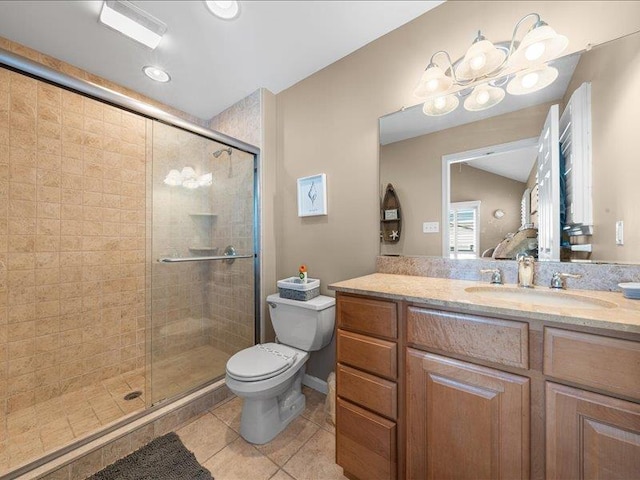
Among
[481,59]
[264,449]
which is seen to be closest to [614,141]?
[481,59]

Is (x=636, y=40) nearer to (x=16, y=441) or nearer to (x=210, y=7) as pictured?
(x=210, y=7)

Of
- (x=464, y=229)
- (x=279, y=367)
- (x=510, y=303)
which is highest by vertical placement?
(x=464, y=229)

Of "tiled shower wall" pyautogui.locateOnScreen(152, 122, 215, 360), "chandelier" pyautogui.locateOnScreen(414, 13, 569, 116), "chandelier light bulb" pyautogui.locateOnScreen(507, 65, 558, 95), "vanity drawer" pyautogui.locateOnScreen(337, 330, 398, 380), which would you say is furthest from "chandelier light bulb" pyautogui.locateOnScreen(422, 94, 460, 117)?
"tiled shower wall" pyautogui.locateOnScreen(152, 122, 215, 360)

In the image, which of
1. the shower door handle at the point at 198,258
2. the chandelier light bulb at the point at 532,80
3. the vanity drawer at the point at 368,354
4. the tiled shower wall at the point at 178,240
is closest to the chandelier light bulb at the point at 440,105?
the chandelier light bulb at the point at 532,80

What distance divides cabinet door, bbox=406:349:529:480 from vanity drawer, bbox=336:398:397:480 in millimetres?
80

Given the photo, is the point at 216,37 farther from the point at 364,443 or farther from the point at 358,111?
the point at 364,443

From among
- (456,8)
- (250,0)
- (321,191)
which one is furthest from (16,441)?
(456,8)

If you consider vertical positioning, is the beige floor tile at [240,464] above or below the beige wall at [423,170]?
below

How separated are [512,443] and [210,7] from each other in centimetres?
231

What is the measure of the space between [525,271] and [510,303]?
413 millimetres

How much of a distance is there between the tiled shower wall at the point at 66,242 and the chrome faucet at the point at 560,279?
2785mm

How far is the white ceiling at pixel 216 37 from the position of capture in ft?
4.52

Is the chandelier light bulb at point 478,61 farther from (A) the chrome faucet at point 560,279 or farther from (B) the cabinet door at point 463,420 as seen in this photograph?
(B) the cabinet door at point 463,420

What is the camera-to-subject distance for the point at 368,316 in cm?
107
